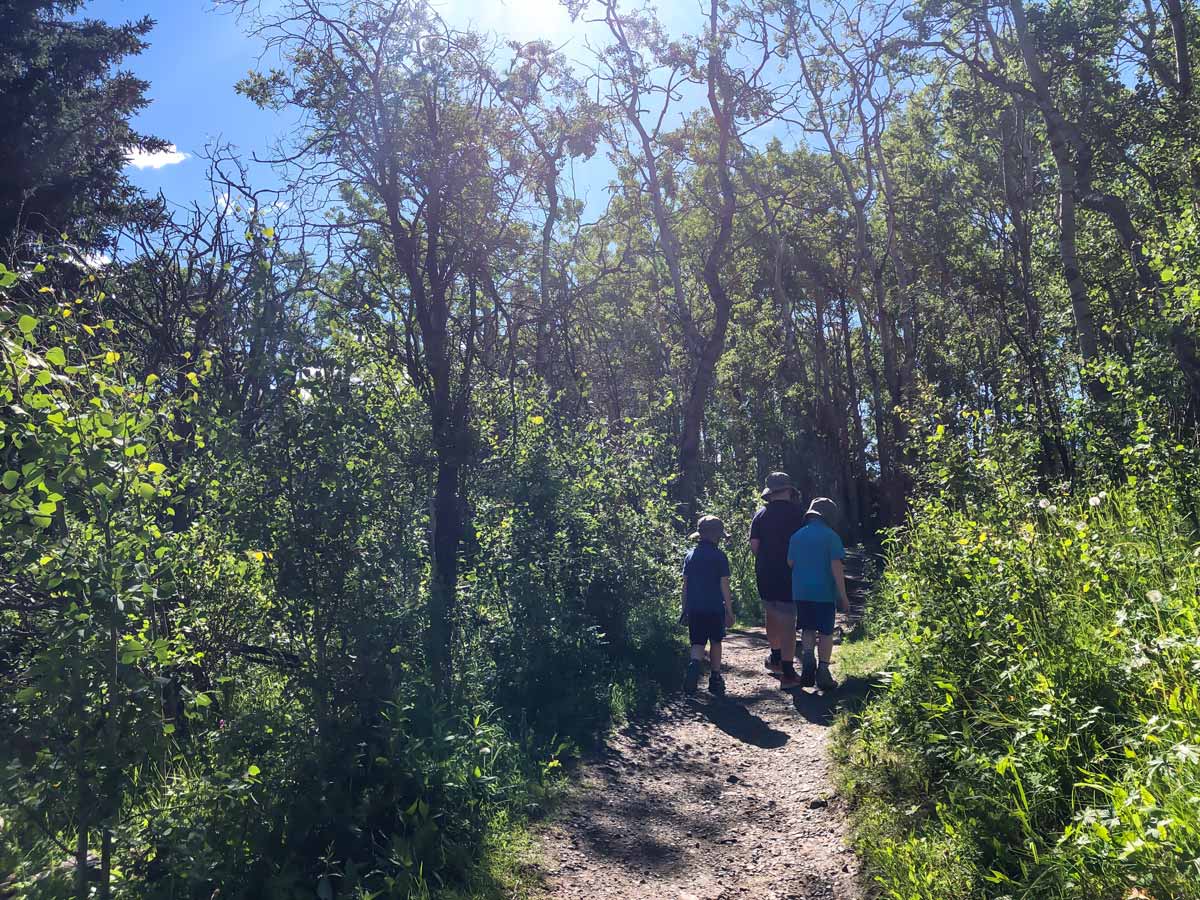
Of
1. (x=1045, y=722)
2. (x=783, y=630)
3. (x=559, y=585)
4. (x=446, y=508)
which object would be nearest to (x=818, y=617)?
(x=783, y=630)

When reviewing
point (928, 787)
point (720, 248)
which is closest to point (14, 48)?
point (720, 248)

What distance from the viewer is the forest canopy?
3.39 metres

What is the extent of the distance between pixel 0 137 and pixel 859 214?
17703mm

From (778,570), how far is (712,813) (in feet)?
10.4

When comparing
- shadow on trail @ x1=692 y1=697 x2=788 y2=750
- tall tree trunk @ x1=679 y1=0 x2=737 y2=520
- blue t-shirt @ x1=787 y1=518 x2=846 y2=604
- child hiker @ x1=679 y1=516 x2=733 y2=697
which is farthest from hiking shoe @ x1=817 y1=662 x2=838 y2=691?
tall tree trunk @ x1=679 y1=0 x2=737 y2=520

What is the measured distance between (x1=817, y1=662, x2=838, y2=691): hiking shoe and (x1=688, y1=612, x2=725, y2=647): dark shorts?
37.2 inches

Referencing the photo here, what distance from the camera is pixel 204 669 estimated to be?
5.62 metres

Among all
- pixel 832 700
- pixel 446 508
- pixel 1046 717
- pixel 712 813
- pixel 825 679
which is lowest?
pixel 712 813

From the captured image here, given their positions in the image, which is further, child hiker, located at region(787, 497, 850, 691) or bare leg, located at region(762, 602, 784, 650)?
bare leg, located at region(762, 602, 784, 650)

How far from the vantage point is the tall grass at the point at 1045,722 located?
2875 mm

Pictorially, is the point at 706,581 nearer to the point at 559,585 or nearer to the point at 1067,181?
the point at 559,585

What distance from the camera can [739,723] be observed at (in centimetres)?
692

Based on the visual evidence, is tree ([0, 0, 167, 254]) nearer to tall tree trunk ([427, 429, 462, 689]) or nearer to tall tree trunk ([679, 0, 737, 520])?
tall tree trunk ([427, 429, 462, 689])

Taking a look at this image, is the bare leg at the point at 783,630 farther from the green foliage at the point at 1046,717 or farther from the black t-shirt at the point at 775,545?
the green foliage at the point at 1046,717
